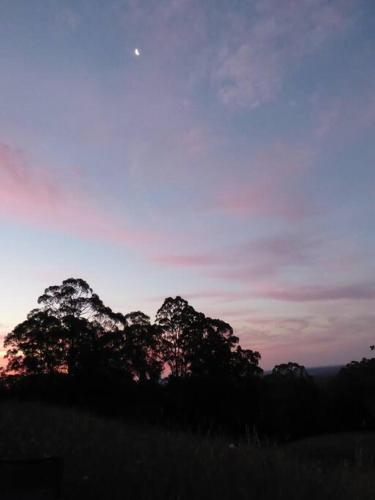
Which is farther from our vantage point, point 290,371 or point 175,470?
point 290,371

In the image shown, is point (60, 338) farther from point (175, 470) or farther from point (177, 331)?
point (175, 470)

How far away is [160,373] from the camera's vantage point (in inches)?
1644

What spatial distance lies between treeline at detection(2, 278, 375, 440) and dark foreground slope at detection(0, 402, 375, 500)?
23.7 m

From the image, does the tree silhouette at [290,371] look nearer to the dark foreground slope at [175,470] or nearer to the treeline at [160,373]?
the treeline at [160,373]

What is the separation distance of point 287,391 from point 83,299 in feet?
86.3

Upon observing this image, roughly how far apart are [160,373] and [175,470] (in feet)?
123

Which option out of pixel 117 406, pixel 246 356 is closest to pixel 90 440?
pixel 117 406

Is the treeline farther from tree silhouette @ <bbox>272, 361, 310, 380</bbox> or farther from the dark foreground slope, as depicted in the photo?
the dark foreground slope

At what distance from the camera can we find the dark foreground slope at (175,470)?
4746 millimetres

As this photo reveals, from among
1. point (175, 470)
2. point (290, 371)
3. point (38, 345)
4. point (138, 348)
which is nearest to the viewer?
point (175, 470)

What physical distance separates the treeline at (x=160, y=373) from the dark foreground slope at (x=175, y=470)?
23.7 m

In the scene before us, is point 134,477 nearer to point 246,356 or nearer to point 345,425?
point 246,356

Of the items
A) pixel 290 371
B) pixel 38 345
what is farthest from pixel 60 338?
pixel 290 371

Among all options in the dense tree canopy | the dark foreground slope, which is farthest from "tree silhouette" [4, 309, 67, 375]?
the dark foreground slope
